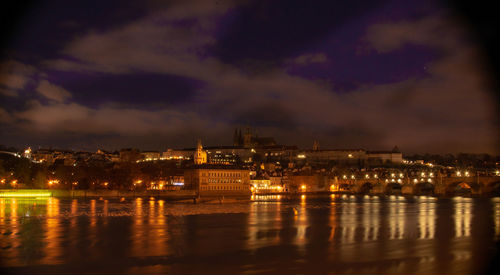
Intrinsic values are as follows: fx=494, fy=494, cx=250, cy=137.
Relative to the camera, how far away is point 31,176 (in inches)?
2945

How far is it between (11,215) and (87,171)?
46.1 metres

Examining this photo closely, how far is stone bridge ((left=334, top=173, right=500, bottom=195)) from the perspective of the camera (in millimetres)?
71812

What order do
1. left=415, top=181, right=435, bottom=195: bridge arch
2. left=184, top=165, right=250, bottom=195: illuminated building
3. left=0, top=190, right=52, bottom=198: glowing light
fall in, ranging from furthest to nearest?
left=415, top=181, right=435, bottom=195: bridge arch, left=184, top=165, right=250, bottom=195: illuminated building, left=0, top=190, right=52, bottom=198: glowing light

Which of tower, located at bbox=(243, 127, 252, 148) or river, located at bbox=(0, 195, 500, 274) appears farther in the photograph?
tower, located at bbox=(243, 127, 252, 148)

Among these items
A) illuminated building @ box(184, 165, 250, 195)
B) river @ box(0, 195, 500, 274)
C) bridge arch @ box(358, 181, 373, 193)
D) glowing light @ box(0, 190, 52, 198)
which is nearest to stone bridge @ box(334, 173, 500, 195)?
bridge arch @ box(358, 181, 373, 193)

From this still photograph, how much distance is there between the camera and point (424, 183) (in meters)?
93.6

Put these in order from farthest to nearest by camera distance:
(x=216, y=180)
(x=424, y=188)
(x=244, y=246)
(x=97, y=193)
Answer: (x=424, y=188) → (x=216, y=180) → (x=97, y=193) → (x=244, y=246)

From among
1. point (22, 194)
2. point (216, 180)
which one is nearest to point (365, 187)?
point (216, 180)

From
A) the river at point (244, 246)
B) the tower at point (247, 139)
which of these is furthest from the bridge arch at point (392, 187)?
the tower at point (247, 139)

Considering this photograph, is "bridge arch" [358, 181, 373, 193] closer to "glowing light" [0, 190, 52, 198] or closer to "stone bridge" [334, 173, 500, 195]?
"stone bridge" [334, 173, 500, 195]

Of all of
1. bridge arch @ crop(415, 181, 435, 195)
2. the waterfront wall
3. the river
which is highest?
the river

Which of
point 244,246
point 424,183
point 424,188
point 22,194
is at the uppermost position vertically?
point 244,246

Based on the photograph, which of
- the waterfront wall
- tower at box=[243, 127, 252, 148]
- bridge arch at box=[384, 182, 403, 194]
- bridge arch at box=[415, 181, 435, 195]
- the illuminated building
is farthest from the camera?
tower at box=[243, 127, 252, 148]

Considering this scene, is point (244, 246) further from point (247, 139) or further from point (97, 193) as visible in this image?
point (247, 139)
